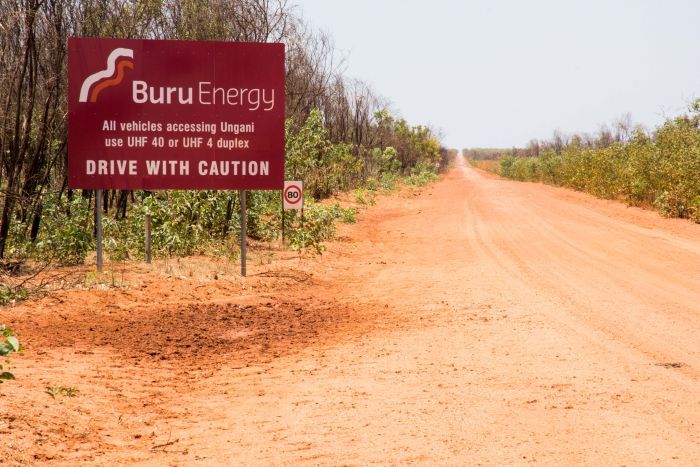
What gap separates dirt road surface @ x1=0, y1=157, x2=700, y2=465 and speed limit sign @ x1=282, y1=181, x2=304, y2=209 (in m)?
1.18

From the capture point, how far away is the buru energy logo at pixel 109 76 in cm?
1230

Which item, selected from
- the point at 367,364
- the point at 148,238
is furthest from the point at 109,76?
the point at 367,364

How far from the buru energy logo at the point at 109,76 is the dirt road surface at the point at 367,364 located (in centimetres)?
279

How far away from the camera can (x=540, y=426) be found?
5.29m

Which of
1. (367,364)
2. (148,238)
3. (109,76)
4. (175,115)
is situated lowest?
(367,364)

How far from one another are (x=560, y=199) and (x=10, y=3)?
23909 millimetres

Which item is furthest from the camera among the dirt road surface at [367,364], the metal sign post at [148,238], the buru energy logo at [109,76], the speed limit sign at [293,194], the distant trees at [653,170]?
the distant trees at [653,170]

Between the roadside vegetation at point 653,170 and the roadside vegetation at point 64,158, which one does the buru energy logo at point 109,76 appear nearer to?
the roadside vegetation at point 64,158

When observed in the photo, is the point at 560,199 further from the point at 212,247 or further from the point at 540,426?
the point at 540,426

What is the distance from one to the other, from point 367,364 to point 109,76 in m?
7.25

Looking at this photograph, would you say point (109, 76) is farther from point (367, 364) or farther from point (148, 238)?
point (367, 364)

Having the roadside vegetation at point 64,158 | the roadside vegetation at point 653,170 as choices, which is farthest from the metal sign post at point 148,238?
the roadside vegetation at point 653,170

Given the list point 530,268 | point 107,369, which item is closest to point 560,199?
point 530,268

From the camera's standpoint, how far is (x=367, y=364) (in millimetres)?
7457
